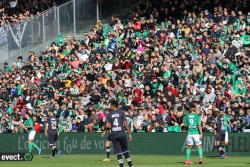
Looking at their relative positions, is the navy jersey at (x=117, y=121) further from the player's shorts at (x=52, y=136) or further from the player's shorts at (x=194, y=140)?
the player's shorts at (x=52, y=136)

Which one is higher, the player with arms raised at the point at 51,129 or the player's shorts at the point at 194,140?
the player with arms raised at the point at 51,129

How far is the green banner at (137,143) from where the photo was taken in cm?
3972

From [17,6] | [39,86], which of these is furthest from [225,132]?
[17,6]

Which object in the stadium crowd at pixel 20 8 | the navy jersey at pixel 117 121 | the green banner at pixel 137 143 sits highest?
the stadium crowd at pixel 20 8

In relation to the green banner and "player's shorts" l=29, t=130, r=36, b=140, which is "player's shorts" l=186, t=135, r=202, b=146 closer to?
the green banner

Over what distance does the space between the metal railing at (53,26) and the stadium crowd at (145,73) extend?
141 cm

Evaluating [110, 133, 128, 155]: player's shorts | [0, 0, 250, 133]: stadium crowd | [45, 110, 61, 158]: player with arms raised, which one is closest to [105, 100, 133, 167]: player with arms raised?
[110, 133, 128, 155]: player's shorts

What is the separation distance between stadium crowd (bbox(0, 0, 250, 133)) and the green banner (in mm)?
660

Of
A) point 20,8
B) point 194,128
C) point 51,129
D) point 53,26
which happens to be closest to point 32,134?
point 51,129

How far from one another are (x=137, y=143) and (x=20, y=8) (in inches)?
793

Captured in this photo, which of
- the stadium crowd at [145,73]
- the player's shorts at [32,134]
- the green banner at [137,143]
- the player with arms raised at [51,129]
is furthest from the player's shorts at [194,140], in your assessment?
the player's shorts at [32,134]

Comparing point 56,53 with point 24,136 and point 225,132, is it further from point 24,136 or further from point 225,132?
point 225,132

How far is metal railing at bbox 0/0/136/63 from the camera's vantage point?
54.3 meters

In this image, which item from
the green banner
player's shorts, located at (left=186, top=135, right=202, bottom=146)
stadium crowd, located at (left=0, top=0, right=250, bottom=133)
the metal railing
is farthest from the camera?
the metal railing
